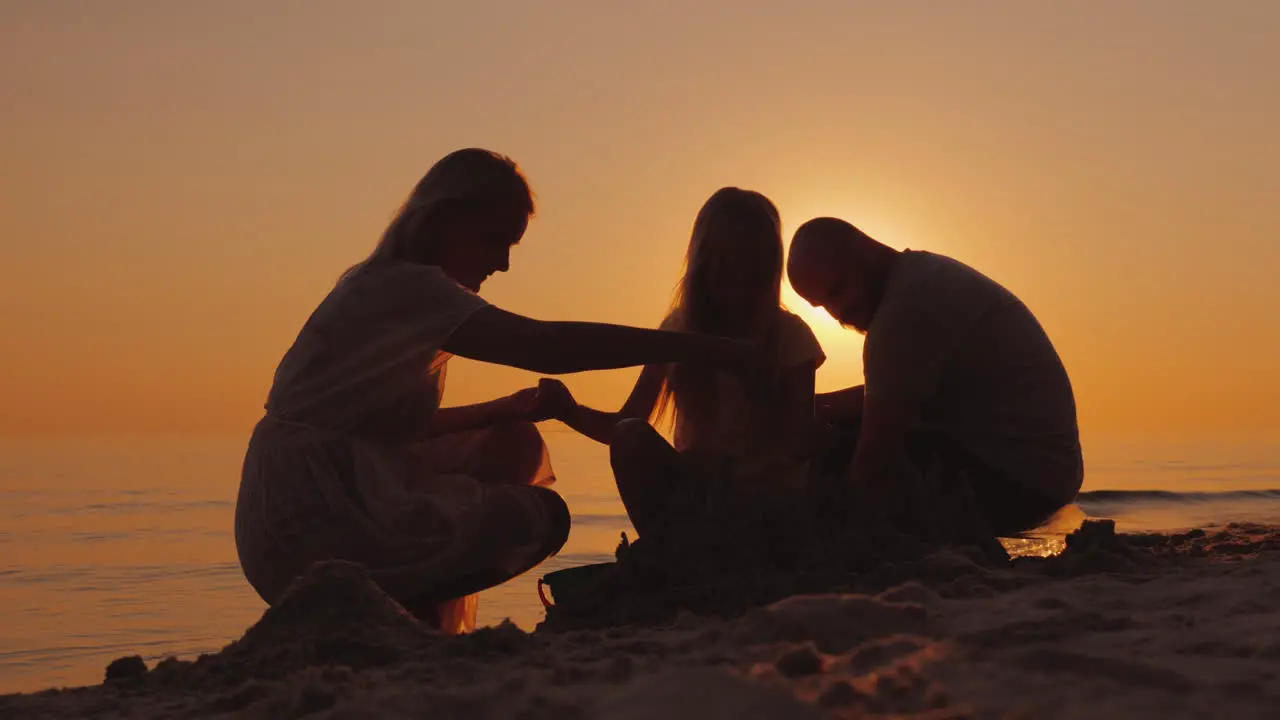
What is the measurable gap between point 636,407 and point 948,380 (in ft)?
3.68

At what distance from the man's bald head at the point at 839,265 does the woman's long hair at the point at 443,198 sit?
0.95 m

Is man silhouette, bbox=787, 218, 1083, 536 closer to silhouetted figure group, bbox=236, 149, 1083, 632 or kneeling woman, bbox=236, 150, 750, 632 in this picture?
silhouetted figure group, bbox=236, 149, 1083, 632

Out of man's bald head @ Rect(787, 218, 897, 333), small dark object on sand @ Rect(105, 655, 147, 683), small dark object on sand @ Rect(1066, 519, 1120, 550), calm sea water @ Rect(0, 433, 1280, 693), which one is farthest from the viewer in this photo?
calm sea water @ Rect(0, 433, 1280, 693)

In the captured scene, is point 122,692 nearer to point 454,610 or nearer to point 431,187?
point 454,610

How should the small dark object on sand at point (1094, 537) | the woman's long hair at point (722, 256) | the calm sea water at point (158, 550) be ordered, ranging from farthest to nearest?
the calm sea water at point (158, 550)
the woman's long hair at point (722, 256)
the small dark object on sand at point (1094, 537)

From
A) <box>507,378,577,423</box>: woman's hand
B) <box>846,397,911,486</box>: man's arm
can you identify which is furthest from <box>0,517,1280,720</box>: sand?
<box>507,378,577,423</box>: woman's hand

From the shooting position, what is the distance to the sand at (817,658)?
60.3 inches

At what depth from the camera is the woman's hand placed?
3.76m

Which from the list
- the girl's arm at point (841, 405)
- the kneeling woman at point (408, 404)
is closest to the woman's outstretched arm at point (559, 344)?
the kneeling woman at point (408, 404)

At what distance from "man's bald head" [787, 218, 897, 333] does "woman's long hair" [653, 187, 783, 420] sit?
11 centimetres

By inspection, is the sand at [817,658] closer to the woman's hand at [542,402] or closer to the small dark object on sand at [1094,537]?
the small dark object on sand at [1094,537]

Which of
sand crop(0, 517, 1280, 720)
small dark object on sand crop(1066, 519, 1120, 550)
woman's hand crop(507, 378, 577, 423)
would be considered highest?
woman's hand crop(507, 378, 577, 423)

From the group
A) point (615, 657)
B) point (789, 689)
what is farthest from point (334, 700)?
point (789, 689)

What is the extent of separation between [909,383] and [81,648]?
160 inches
